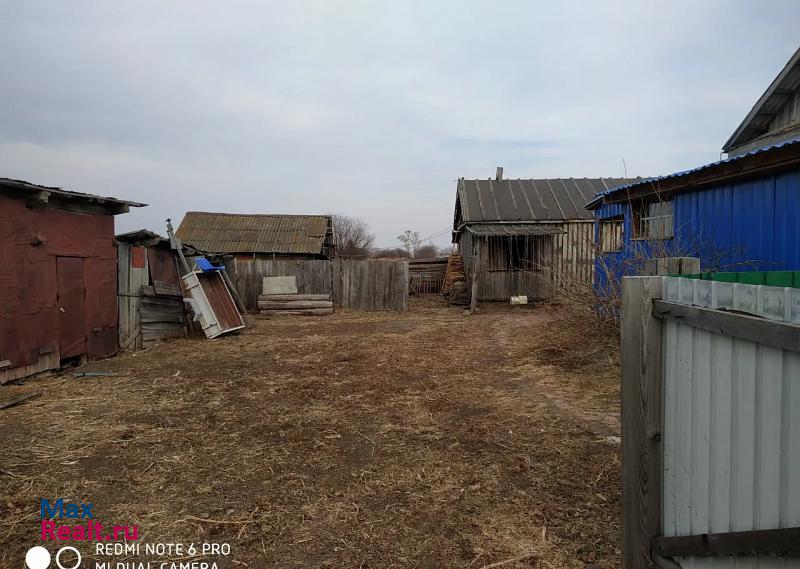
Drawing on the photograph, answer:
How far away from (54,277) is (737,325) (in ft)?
30.8

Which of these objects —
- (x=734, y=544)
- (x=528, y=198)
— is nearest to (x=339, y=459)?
(x=734, y=544)

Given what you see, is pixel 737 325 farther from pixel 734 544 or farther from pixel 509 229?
pixel 509 229

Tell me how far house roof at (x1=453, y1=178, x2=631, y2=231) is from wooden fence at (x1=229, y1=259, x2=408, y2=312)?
4.01 meters

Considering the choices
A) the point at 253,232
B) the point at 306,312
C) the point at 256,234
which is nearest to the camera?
the point at 306,312

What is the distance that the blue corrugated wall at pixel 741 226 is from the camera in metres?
6.16

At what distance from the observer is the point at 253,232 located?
25.0 m

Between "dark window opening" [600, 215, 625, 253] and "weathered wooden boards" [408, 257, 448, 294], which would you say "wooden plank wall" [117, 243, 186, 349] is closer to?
"dark window opening" [600, 215, 625, 253]

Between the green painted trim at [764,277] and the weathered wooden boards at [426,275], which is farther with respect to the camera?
the weathered wooden boards at [426,275]

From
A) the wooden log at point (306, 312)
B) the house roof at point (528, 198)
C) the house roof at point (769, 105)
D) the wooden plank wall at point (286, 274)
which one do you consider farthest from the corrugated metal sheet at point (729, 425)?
the house roof at point (528, 198)

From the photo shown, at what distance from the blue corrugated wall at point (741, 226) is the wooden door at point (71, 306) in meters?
9.08

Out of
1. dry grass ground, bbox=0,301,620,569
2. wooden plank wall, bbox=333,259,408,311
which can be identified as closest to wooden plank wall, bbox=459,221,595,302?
wooden plank wall, bbox=333,259,408,311

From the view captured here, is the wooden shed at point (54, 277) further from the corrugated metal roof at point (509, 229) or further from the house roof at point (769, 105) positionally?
the house roof at point (769, 105)

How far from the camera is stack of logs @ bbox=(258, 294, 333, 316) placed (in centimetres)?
1531

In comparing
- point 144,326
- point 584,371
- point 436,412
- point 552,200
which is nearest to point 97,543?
point 436,412
